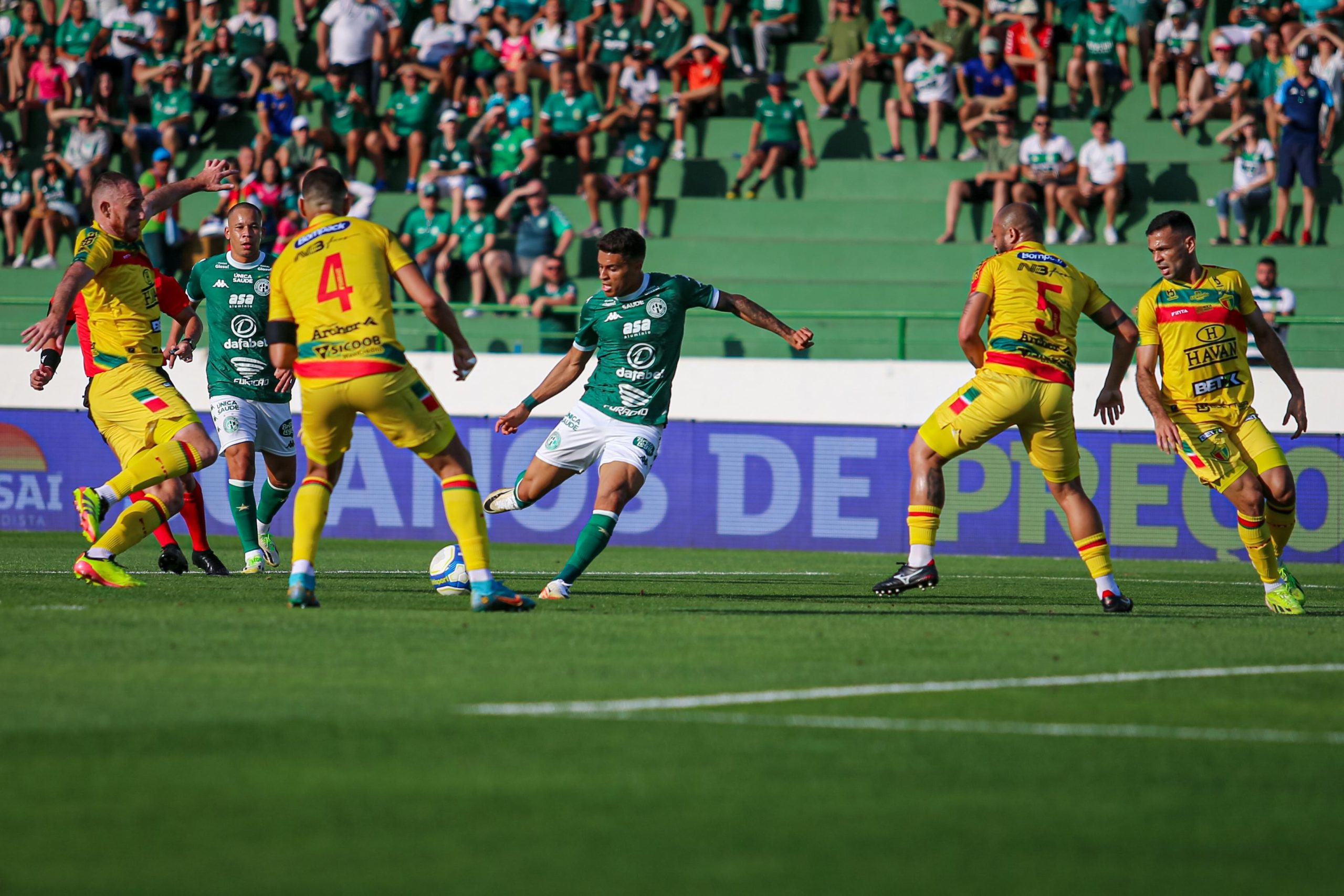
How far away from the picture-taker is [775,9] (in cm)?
2392

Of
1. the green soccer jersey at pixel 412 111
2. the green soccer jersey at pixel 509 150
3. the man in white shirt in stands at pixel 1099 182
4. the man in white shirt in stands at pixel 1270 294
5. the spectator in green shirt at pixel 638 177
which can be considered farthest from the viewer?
the green soccer jersey at pixel 412 111

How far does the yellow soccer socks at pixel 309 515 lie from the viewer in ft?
28.0

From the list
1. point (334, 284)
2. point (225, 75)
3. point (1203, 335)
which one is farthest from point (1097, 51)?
point (334, 284)

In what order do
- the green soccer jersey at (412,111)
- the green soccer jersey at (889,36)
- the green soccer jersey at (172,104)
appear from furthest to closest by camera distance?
1. the green soccer jersey at (172,104)
2. the green soccer jersey at (412,111)
3. the green soccer jersey at (889,36)

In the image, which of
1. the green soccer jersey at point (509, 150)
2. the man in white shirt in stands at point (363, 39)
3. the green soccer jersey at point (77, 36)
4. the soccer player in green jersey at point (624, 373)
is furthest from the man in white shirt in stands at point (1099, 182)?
the green soccer jersey at point (77, 36)

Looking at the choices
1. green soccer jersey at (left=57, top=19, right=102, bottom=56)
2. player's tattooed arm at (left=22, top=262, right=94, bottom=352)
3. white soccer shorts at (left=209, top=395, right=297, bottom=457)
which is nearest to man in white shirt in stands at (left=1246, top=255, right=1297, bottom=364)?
white soccer shorts at (left=209, top=395, right=297, bottom=457)

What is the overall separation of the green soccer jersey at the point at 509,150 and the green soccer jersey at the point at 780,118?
302cm

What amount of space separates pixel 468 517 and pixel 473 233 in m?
13.5

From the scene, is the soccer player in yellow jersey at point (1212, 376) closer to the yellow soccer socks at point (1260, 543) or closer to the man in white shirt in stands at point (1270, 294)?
the yellow soccer socks at point (1260, 543)

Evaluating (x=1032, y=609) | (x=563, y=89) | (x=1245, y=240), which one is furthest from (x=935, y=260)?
(x=1032, y=609)

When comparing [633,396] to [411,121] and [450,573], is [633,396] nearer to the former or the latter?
[450,573]

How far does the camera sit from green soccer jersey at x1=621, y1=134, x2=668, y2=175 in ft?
73.4

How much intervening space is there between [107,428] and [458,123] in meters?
13.0

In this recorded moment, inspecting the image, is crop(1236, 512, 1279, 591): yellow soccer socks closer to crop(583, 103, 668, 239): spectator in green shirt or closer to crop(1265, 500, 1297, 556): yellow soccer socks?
crop(1265, 500, 1297, 556): yellow soccer socks
